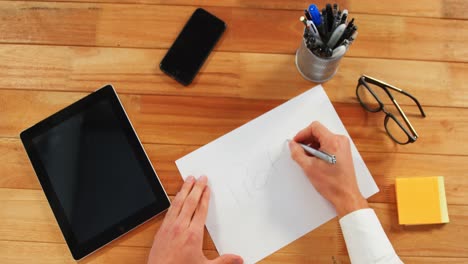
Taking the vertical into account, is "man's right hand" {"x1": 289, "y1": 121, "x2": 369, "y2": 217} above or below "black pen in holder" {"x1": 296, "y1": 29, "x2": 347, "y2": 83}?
below

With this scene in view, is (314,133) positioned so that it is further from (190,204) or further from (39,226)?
(39,226)

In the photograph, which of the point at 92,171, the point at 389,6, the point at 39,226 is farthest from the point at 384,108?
the point at 39,226

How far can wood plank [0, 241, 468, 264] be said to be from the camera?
82 cm

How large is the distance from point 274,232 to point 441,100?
46 cm

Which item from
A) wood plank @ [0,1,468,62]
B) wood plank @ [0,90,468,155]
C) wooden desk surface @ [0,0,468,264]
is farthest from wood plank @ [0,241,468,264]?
wood plank @ [0,1,468,62]

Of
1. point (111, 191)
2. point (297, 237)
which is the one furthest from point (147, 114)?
point (297, 237)

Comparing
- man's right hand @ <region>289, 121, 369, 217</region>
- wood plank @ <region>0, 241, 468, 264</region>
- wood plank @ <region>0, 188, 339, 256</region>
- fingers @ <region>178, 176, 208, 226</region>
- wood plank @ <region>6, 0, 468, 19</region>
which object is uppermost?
wood plank @ <region>6, 0, 468, 19</region>

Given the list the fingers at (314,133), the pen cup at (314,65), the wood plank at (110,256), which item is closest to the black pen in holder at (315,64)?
the pen cup at (314,65)

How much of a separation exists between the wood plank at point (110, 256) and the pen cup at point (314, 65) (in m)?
0.37

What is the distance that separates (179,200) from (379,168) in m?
0.43

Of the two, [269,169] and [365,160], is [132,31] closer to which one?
[269,169]

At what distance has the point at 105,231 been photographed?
811 mm

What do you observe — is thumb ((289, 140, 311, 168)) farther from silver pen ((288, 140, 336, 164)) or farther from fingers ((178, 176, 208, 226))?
fingers ((178, 176, 208, 226))

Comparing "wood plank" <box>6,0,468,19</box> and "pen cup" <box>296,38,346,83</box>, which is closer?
"pen cup" <box>296,38,346,83</box>
